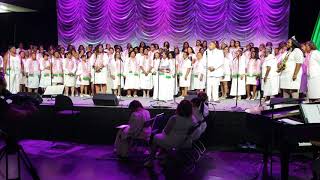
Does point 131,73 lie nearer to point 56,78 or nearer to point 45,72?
point 56,78

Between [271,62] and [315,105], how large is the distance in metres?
6.61

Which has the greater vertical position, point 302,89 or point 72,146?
point 302,89

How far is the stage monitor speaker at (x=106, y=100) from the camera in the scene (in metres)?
11.0

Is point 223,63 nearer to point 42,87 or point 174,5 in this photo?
point 174,5

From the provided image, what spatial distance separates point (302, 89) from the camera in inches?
466

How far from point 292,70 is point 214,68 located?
221 cm

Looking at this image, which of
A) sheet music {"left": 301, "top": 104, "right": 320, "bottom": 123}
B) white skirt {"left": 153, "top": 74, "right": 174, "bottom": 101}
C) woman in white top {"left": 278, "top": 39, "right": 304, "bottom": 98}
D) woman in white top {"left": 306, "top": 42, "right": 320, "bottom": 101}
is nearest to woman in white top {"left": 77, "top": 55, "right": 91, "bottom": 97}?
white skirt {"left": 153, "top": 74, "right": 174, "bottom": 101}

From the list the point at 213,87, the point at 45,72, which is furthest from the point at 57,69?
the point at 213,87

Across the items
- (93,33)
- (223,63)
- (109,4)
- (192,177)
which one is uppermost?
(109,4)

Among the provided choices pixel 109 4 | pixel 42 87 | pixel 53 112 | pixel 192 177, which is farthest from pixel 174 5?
pixel 192 177

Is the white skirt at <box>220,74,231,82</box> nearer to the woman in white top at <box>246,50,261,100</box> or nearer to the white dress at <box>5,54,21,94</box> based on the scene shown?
the woman in white top at <box>246,50,261,100</box>

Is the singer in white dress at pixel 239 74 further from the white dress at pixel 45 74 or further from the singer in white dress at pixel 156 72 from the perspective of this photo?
the white dress at pixel 45 74

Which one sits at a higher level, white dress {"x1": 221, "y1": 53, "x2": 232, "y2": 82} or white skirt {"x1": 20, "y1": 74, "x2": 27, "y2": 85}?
white dress {"x1": 221, "y1": 53, "x2": 232, "y2": 82}

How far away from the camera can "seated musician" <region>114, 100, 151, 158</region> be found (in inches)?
330
